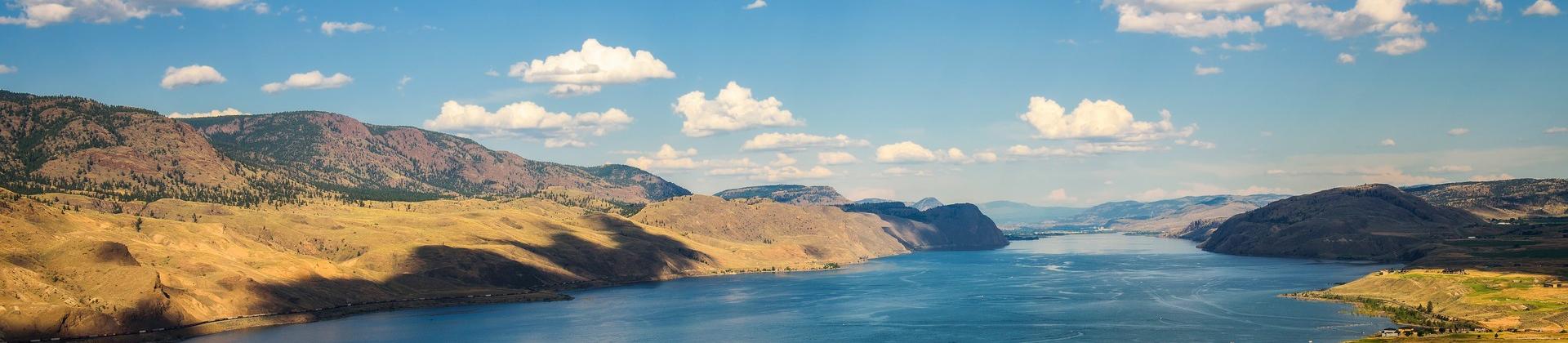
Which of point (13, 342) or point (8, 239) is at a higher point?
point (8, 239)

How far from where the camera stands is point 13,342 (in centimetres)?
17012

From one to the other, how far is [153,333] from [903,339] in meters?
118

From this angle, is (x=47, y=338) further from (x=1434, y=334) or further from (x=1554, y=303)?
(x=1554, y=303)

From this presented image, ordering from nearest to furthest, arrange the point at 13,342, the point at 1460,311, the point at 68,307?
the point at 13,342 → the point at 68,307 → the point at 1460,311

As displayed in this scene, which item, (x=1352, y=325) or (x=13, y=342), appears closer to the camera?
(x=13, y=342)

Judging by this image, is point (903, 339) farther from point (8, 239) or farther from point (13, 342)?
point (8, 239)

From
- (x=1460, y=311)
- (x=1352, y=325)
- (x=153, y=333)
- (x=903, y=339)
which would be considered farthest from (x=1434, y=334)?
(x=153, y=333)

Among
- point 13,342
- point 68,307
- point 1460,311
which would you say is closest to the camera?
point 13,342

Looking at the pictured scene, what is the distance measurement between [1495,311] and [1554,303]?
31.3 feet

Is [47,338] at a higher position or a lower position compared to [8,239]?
lower

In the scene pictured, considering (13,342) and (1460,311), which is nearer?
(13,342)

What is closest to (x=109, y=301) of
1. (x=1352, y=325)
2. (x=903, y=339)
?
(x=903, y=339)

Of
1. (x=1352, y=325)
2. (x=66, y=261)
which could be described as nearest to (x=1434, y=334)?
(x=1352, y=325)

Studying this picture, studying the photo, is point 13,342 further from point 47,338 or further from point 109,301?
point 109,301
